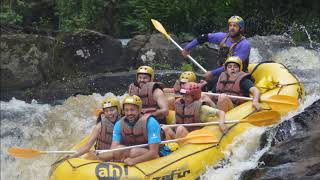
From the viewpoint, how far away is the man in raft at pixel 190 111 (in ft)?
20.7

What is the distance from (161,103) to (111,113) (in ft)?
2.71

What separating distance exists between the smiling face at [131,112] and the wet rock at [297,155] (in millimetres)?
1192

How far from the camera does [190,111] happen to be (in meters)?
6.41

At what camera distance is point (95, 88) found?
38.7 feet

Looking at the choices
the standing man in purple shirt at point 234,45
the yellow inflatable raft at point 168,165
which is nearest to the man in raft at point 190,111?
the yellow inflatable raft at point 168,165

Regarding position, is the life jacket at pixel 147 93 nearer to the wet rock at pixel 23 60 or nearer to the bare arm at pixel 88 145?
the bare arm at pixel 88 145

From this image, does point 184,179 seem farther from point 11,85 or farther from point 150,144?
point 11,85

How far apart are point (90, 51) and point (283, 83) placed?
20.8 ft

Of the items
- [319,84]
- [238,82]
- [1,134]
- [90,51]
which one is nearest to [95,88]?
[90,51]

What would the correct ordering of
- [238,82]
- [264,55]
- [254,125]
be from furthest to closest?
1. [264,55]
2. [238,82]
3. [254,125]

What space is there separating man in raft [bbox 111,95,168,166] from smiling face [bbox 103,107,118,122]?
0.20 meters

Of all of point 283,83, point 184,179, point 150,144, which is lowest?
point 184,179

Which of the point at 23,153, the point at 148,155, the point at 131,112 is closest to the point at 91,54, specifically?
the point at 23,153

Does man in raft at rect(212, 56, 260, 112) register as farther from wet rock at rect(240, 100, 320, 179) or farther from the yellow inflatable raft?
wet rock at rect(240, 100, 320, 179)
